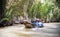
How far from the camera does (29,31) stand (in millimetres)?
3436

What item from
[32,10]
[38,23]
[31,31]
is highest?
[32,10]

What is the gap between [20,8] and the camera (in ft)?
11.7

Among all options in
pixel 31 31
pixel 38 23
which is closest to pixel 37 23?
pixel 38 23

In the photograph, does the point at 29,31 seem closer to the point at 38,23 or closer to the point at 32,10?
the point at 38,23

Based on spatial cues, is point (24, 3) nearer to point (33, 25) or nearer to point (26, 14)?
point (26, 14)

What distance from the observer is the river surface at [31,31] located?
3.38 metres

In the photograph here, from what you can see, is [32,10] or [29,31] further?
[32,10]

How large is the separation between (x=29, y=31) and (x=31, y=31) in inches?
1.3

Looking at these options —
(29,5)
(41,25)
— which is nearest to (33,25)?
(41,25)

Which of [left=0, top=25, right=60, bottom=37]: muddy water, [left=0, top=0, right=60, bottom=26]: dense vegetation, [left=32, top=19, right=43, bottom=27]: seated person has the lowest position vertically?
[left=0, top=25, right=60, bottom=37]: muddy water

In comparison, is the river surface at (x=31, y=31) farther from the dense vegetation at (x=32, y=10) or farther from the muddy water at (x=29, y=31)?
the dense vegetation at (x=32, y=10)

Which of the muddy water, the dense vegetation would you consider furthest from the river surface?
the dense vegetation

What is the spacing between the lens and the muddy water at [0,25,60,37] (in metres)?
3.38

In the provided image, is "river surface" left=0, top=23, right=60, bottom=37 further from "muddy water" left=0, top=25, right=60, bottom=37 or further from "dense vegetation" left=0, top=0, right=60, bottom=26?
"dense vegetation" left=0, top=0, right=60, bottom=26
